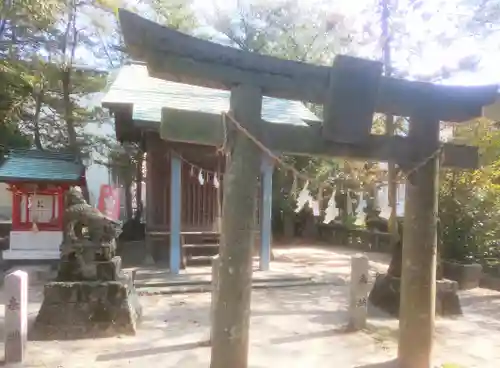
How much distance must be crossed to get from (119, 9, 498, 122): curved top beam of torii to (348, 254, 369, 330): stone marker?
2.85 metres

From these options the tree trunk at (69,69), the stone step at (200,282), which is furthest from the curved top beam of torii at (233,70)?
the tree trunk at (69,69)

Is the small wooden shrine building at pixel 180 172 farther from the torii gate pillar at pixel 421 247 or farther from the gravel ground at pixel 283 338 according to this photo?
the torii gate pillar at pixel 421 247

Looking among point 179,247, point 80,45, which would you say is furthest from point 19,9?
point 179,247

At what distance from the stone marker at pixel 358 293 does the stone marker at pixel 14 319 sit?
4.10 meters

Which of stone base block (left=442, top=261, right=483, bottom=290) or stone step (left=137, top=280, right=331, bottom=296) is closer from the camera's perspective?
stone step (left=137, top=280, right=331, bottom=296)

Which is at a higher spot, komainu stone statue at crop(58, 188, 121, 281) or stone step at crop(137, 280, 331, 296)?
komainu stone statue at crop(58, 188, 121, 281)

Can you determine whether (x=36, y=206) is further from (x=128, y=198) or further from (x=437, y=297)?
(x=128, y=198)

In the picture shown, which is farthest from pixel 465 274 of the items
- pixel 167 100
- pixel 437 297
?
pixel 167 100

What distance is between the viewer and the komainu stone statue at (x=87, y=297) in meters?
6.19

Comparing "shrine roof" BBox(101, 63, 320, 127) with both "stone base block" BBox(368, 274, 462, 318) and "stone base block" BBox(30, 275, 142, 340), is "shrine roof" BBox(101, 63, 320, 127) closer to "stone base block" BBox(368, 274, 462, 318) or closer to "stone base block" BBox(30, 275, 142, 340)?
"stone base block" BBox(368, 274, 462, 318)

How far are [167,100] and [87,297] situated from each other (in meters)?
6.18

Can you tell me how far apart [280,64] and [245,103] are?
441 millimetres

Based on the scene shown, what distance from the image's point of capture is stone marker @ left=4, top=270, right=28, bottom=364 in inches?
203

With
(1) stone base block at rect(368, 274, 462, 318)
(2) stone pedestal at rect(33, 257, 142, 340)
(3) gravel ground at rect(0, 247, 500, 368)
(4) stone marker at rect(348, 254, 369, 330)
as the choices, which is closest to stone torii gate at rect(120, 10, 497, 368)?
(3) gravel ground at rect(0, 247, 500, 368)
